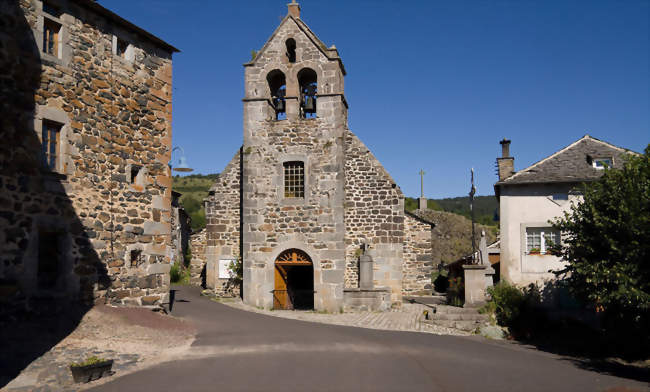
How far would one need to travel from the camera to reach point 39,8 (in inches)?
425

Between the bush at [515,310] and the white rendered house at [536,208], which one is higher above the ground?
the white rendered house at [536,208]

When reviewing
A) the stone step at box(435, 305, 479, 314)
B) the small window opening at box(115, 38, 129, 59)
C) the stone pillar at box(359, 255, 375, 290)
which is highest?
the small window opening at box(115, 38, 129, 59)

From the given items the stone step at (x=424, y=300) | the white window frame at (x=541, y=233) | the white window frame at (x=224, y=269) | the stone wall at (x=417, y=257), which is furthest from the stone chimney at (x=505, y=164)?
the white window frame at (x=224, y=269)

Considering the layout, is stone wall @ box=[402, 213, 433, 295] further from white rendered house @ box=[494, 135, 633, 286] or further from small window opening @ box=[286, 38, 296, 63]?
small window opening @ box=[286, 38, 296, 63]

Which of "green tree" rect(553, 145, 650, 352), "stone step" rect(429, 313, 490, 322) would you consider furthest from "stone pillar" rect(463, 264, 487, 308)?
"green tree" rect(553, 145, 650, 352)

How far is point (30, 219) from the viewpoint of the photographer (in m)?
10.4

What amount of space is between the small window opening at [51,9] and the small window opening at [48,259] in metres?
4.80

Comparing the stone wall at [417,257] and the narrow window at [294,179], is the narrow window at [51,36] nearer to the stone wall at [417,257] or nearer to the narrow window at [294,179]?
the narrow window at [294,179]

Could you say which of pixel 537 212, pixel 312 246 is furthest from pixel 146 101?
pixel 537 212

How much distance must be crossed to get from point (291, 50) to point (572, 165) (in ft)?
38.8

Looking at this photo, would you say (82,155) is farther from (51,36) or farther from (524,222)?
(524,222)

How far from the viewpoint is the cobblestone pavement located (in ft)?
51.1

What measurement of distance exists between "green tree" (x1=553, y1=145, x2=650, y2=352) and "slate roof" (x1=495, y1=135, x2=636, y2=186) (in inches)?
164

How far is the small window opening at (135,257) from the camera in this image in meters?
13.0
